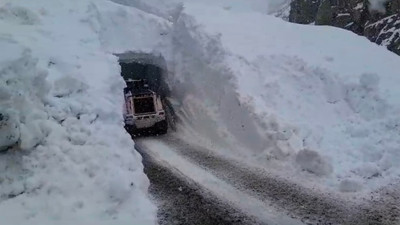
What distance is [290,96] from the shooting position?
12.1 meters

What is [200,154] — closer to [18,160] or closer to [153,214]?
[153,214]

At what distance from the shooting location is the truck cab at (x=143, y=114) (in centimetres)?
1484

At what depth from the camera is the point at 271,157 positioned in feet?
33.9

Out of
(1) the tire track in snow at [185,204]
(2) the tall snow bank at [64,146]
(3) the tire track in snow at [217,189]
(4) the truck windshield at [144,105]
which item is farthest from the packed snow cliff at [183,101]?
(3) the tire track in snow at [217,189]

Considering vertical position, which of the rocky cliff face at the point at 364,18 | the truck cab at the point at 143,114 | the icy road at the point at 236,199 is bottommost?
the icy road at the point at 236,199

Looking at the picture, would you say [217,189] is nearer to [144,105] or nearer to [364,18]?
[144,105]

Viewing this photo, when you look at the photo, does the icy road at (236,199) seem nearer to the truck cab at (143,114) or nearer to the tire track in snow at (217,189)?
the tire track in snow at (217,189)

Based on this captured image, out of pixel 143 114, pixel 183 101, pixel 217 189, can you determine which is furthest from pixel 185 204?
pixel 183 101

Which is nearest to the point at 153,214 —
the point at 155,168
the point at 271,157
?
the point at 155,168

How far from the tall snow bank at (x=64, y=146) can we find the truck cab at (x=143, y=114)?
4.06m

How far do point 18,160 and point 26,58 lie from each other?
2181 millimetres

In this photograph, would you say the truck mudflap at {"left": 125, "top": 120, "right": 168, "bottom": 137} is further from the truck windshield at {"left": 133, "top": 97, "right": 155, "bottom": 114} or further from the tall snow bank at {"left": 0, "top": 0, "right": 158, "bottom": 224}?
the tall snow bank at {"left": 0, "top": 0, "right": 158, "bottom": 224}

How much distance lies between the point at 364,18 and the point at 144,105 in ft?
52.1

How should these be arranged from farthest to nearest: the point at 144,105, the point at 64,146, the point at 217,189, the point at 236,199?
the point at 144,105
the point at 217,189
the point at 236,199
the point at 64,146
